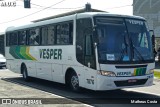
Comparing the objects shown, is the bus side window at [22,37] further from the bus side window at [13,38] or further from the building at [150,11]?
the building at [150,11]

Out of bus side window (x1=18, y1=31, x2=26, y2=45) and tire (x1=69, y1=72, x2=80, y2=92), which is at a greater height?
bus side window (x1=18, y1=31, x2=26, y2=45)

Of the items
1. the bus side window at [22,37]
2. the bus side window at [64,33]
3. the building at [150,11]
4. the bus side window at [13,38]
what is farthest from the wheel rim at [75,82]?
the building at [150,11]

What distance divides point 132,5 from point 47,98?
3157cm

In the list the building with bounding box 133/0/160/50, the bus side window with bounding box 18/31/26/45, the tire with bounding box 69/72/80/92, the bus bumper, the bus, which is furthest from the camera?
the building with bounding box 133/0/160/50

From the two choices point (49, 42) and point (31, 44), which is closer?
point (49, 42)

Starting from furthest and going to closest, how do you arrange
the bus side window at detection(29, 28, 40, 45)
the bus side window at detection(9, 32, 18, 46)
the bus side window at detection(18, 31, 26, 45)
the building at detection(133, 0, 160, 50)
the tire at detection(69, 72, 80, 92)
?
the building at detection(133, 0, 160, 50), the bus side window at detection(9, 32, 18, 46), the bus side window at detection(18, 31, 26, 45), the bus side window at detection(29, 28, 40, 45), the tire at detection(69, 72, 80, 92)

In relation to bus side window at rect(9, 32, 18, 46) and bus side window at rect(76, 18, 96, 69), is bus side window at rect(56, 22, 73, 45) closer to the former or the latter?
bus side window at rect(76, 18, 96, 69)

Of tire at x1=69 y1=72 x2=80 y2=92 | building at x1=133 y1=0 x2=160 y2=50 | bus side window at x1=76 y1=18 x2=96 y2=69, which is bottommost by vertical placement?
tire at x1=69 y1=72 x2=80 y2=92

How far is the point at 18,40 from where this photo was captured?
19531 millimetres

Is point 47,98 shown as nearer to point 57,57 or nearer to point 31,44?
point 57,57

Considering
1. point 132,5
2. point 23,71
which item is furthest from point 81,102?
point 132,5

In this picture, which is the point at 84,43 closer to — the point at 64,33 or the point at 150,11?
the point at 64,33

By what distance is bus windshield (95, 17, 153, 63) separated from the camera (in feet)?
37.1

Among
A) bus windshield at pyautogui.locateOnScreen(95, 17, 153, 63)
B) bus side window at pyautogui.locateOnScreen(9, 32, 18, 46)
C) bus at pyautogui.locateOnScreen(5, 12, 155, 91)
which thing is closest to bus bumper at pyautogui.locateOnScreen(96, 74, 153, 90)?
bus at pyautogui.locateOnScreen(5, 12, 155, 91)
